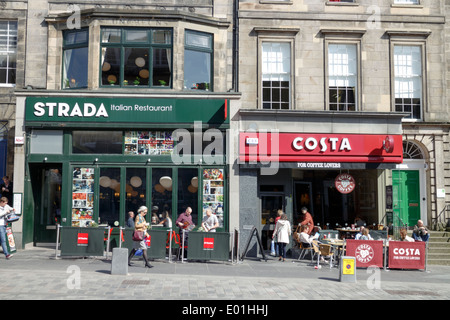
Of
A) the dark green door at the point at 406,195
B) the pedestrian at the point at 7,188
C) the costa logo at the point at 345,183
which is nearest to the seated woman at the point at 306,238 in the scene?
the costa logo at the point at 345,183

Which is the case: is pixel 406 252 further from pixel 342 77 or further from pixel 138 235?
pixel 138 235

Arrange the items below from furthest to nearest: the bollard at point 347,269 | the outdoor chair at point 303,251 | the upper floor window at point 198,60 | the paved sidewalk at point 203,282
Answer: the upper floor window at point 198,60 → the outdoor chair at point 303,251 → the bollard at point 347,269 → the paved sidewalk at point 203,282

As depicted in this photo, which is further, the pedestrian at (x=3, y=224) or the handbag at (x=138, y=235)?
the pedestrian at (x=3, y=224)

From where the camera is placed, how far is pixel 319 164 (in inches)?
661

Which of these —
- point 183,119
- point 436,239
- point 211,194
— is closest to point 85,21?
point 183,119

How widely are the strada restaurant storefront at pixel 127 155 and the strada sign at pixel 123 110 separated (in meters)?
0.03

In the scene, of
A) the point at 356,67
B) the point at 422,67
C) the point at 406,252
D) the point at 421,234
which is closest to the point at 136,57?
the point at 356,67

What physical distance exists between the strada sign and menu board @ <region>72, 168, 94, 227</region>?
6.11 feet

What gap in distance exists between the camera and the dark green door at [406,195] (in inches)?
706

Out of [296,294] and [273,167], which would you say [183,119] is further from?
[296,294]

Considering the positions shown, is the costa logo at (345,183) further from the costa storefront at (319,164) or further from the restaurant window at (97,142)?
the restaurant window at (97,142)

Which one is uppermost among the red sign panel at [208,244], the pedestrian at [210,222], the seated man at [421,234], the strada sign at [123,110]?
the strada sign at [123,110]

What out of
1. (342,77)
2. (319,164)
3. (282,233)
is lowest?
(282,233)

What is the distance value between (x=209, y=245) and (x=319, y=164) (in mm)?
5326
